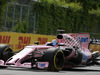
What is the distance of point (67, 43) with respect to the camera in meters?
12.5

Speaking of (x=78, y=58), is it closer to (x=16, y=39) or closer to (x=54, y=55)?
(x=54, y=55)

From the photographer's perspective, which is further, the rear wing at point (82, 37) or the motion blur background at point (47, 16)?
the motion blur background at point (47, 16)

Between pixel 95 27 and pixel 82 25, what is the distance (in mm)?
5194

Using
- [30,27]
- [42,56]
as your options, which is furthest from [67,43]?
[30,27]

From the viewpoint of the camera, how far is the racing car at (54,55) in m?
10.0

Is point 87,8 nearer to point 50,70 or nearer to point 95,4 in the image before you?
point 95,4

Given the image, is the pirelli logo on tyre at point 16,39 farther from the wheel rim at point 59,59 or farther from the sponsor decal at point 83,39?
the wheel rim at point 59,59

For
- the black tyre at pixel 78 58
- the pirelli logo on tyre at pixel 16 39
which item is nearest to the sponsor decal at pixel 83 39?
the black tyre at pixel 78 58

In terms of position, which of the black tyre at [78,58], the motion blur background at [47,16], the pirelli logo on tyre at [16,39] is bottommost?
the black tyre at [78,58]

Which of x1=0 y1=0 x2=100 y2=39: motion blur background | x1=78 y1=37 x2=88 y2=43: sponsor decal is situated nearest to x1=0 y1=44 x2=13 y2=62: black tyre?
x1=78 y1=37 x2=88 y2=43: sponsor decal

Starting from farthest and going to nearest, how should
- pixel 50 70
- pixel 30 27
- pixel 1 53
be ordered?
pixel 30 27, pixel 1 53, pixel 50 70

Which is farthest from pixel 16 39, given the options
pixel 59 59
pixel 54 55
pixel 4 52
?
pixel 54 55

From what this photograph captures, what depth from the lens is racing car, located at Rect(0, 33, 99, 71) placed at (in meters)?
10.0

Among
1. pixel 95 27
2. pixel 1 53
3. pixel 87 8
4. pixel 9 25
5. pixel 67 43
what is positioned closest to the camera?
pixel 1 53
